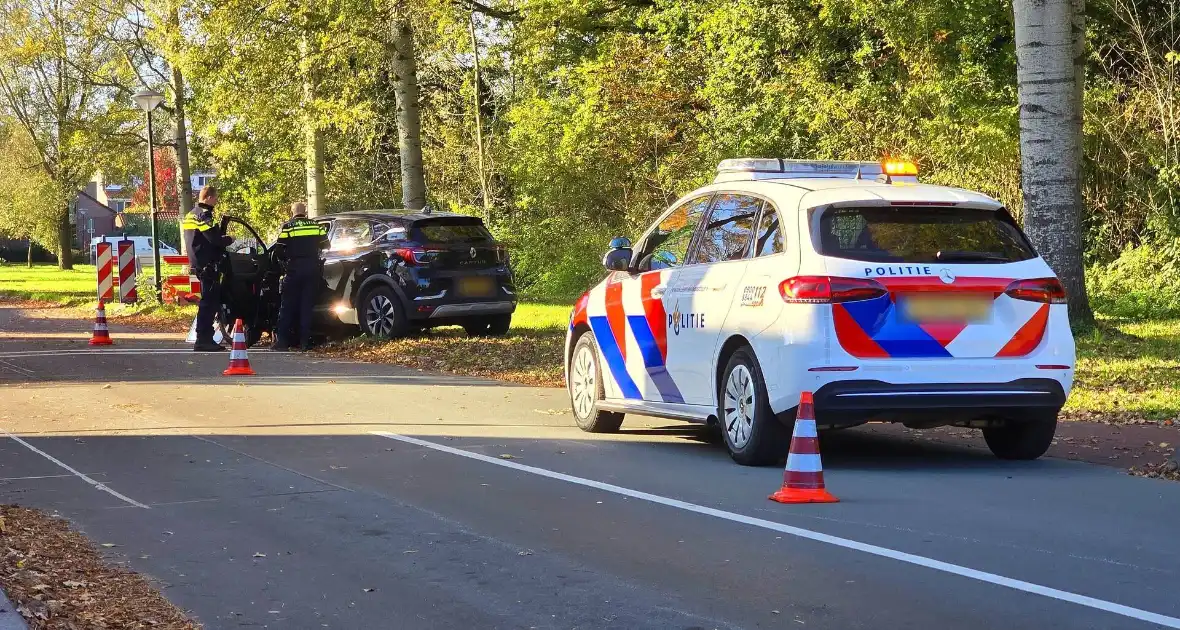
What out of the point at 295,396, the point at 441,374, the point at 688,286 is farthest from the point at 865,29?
the point at 688,286

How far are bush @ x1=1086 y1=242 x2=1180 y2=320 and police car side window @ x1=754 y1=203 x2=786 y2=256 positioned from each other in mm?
12773

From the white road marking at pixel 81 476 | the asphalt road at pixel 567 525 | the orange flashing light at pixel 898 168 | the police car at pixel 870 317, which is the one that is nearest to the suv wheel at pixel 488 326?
the asphalt road at pixel 567 525

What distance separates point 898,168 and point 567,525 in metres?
3.86

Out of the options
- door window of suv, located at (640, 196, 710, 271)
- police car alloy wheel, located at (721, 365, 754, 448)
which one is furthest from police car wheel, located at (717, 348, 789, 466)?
door window of suv, located at (640, 196, 710, 271)

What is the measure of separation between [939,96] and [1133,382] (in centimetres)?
1177

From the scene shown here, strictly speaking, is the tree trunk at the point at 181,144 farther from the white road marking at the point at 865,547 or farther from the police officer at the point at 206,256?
the white road marking at the point at 865,547

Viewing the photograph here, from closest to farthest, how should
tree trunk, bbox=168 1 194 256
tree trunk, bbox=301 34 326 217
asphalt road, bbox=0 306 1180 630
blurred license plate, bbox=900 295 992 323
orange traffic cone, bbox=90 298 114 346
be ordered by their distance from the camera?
asphalt road, bbox=0 306 1180 630 → blurred license plate, bbox=900 295 992 323 → orange traffic cone, bbox=90 298 114 346 → tree trunk, bbox=301 34 326 217 → tree trunk, bbox=168 1 194 256

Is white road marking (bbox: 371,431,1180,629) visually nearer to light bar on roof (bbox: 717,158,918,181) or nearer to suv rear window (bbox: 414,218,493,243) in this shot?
light bar on roof (bbox: 717,158,918,181)

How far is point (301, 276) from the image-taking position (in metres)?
18.5

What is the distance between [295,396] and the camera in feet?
44.1

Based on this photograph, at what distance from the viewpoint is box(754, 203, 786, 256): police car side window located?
8.88 meters

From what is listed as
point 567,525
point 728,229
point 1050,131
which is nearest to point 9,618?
point 567,525

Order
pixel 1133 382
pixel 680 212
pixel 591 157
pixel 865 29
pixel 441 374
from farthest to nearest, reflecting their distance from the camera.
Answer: pixel 591 157 < pixel 865 29 < pixel 441 374 < pixel 1133 382 < pixel 680 212

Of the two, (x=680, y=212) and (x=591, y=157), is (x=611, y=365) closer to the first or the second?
(x=680, y=212)
